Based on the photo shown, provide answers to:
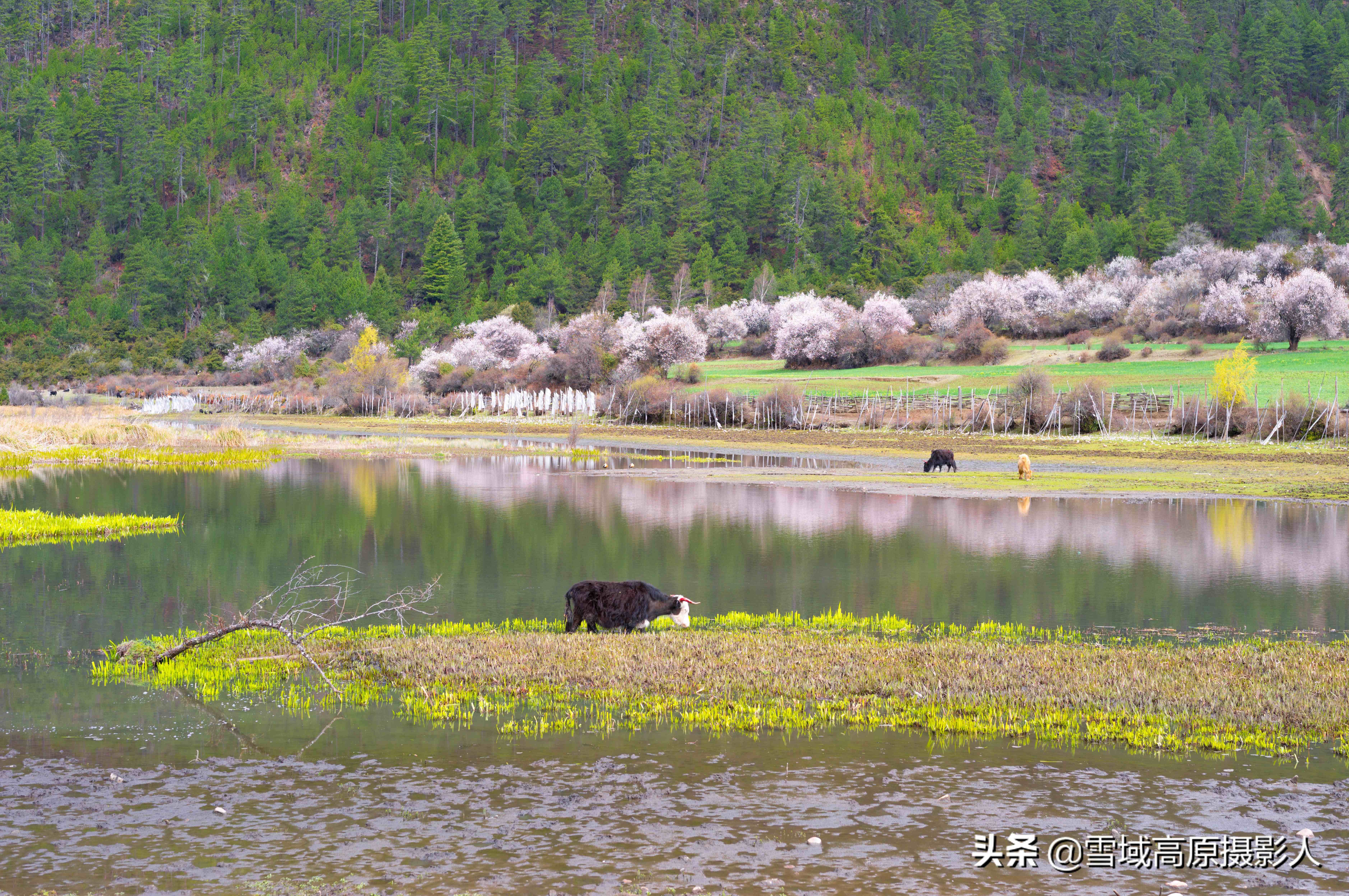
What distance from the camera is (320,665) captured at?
16766mm

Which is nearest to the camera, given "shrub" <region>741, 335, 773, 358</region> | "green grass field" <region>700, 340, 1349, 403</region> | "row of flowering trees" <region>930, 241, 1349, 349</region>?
"green grass field" <region>700, 340, 1349, 403</region>

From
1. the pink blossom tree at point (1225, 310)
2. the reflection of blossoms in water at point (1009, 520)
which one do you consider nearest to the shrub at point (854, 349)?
the pink blossom tree at point (1225, 310)

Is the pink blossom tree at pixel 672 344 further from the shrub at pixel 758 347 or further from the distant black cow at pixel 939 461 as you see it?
the distant black cow at pixel 939 461

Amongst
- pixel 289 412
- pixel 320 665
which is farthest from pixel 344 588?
pixel 289 412

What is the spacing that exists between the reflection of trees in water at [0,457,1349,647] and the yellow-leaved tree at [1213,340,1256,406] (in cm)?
2433

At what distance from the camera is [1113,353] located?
8525 centimetres

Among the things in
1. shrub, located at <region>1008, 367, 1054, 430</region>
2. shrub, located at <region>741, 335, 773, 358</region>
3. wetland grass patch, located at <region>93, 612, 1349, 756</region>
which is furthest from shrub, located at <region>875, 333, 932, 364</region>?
wetland grass patch, located at <region>93, 612, 1349, 756</region>

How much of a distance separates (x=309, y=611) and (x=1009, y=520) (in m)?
21.8

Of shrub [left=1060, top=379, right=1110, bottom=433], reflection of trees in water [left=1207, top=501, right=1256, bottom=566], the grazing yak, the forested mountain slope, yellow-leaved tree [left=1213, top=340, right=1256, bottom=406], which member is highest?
the forested mountain slope

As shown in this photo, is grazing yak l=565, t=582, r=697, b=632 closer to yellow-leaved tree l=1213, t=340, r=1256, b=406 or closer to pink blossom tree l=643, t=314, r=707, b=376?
yellow-leaved tree l=1213, t=340, r=1256, b=406

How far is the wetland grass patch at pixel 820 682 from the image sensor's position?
13.6 metres

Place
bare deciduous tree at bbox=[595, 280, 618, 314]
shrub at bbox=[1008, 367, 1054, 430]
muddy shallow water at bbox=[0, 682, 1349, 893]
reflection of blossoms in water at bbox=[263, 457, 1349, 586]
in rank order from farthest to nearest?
bare deciduous tree at bbox=[595, 280, 618, 314], shrub at bbox=[1008, 367, 1054, 430], reflection of blossoms in water at bbox=[263, 457, 1349, 586], muddy shallow water at bbox=[0, 682, 1349, 893]

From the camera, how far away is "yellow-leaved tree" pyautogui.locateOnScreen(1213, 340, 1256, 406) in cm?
6125

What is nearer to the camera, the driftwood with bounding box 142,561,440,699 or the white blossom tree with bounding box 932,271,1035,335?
the driftwood with bounding box 142,561,440,699
